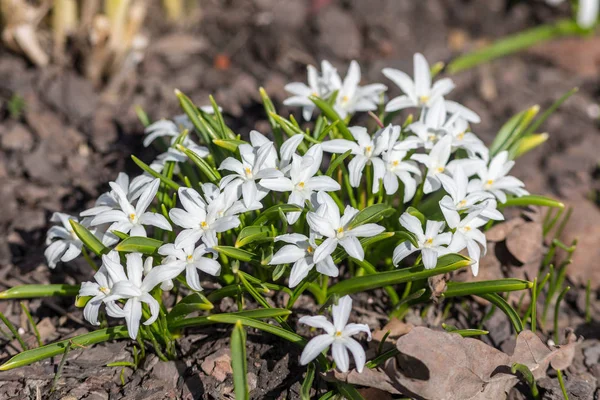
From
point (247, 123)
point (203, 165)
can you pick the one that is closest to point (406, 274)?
point (203, 165)

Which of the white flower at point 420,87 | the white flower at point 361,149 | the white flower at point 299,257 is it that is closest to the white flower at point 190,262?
the white flower at point 299,257

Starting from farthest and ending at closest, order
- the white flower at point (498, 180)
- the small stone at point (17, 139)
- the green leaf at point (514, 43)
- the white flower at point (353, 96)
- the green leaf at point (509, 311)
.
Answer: the green leaf at point (514, 43), the small stone at point (17, 139), the white flower at point (353, 96), the white flower at point (498, 180), the green leaf at point (509, 311)

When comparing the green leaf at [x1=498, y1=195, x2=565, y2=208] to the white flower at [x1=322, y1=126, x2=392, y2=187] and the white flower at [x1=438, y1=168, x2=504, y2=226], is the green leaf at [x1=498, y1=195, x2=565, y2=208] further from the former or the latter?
the white flower at [x1=322, y1=126, x2=392, y2=187]

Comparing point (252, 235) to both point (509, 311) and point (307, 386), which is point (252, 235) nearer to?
point (307, 386)

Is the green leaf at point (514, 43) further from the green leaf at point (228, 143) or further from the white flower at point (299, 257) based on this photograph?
the white flower at point (299, 257)

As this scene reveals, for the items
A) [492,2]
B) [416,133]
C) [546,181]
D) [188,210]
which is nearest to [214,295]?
[188,210]

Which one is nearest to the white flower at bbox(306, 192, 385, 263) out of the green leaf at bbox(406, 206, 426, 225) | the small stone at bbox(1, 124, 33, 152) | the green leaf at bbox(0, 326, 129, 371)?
the green leaf at bbox(406, 206, 426, 225)

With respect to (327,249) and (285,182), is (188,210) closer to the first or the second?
(285,182)

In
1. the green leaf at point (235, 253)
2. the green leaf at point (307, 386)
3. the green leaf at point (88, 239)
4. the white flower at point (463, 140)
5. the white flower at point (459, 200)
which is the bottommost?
the green leaf at point (307, 386)
